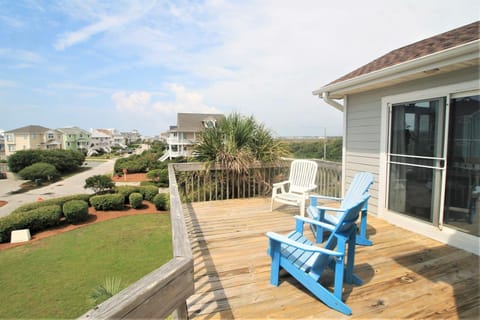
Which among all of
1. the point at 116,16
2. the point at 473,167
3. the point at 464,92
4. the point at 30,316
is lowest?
the point at 30,316

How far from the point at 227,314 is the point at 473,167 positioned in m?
3.27

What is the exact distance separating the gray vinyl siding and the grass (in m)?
6.23

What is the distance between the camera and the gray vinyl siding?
12.6 ft

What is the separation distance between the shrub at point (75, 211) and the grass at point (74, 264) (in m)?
1.16

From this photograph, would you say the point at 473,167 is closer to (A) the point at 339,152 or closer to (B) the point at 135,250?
(A) the point at 339,152

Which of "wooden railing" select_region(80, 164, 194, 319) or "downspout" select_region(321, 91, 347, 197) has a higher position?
"downspout" select_region(321, 91, 347, 197)

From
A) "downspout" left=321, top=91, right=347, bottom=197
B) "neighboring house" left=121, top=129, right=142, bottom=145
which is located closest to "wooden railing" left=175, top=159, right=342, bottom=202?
"downspout" left=321, top=91, right=347, bottom=197

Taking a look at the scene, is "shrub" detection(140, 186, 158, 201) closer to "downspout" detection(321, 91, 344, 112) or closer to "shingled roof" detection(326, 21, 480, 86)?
"downspout" detection(321, 91, 344, 112)

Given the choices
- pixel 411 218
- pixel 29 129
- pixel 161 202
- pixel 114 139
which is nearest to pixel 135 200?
pixel 161 202

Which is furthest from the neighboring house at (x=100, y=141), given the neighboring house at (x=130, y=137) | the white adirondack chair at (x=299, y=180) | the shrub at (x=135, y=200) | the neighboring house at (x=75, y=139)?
the white adirondack chair at (x=299, y=180)

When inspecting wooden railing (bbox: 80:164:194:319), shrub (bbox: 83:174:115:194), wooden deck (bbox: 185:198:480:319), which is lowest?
shrub (bbox: 83:174:115:194)

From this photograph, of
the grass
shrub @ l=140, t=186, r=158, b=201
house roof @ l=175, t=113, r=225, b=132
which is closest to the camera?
the grass

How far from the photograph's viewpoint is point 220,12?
6.45 m

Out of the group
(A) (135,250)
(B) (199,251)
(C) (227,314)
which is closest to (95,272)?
(A) (135,250)
